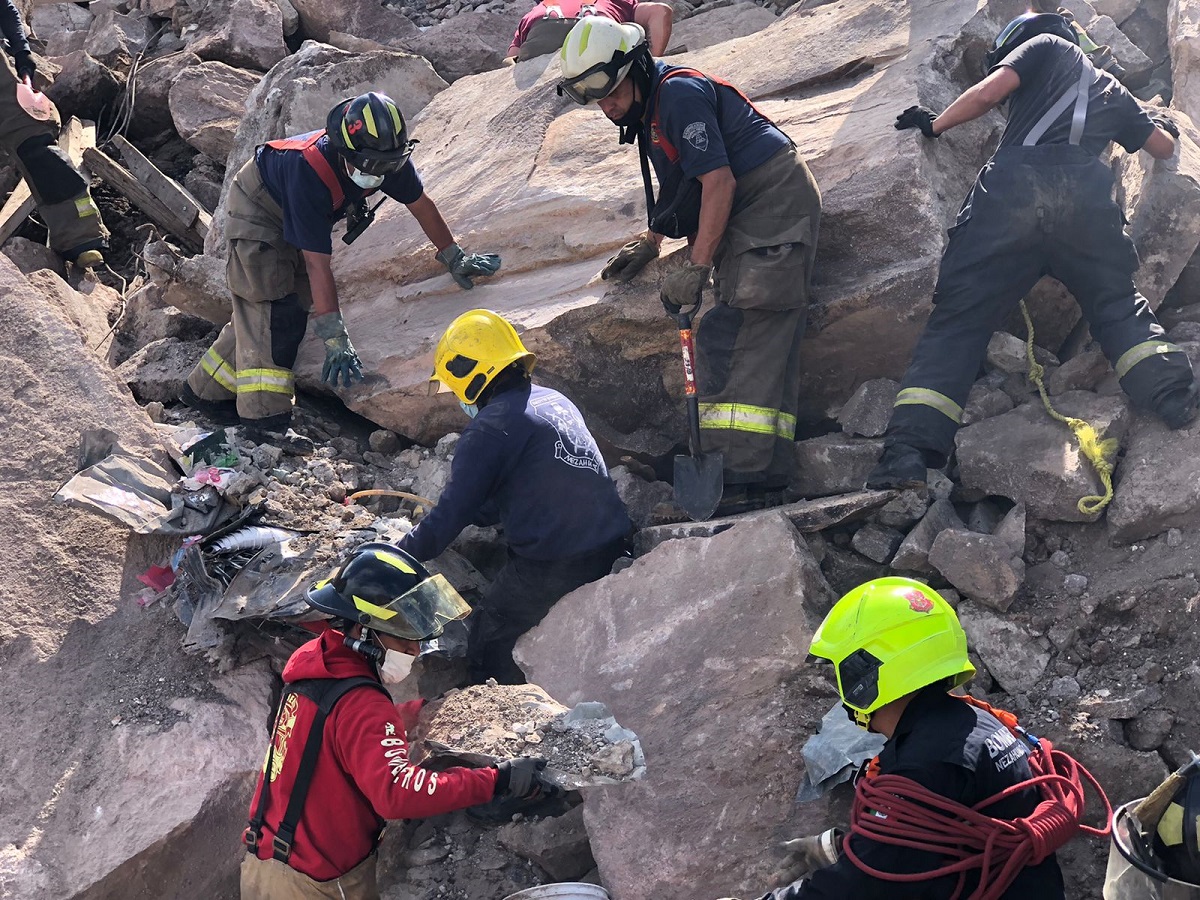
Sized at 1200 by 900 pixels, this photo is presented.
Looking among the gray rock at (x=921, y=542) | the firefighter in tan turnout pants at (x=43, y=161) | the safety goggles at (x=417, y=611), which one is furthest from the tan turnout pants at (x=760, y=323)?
the firefighter in tan turnout pants at (x=43, y=161)

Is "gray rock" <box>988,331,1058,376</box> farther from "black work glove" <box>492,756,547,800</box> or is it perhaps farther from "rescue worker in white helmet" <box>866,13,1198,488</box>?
"black work glove" <box>492,756,547,800</box>

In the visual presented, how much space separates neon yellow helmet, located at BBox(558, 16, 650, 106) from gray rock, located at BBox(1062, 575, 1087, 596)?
7.79ft

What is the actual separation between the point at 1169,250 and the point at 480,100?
3920mm

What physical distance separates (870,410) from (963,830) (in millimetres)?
2147

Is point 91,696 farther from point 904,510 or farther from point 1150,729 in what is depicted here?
point 1150,729

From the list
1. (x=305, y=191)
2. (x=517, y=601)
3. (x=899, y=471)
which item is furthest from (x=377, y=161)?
(x=899, y=471)

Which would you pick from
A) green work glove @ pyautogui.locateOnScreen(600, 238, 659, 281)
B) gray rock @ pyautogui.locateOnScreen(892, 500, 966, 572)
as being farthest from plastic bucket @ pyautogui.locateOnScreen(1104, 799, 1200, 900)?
green work glove @ pyautogui.locateOnScreen(600, 238, 659, 281)

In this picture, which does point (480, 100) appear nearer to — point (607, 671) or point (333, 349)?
point (333, 349)

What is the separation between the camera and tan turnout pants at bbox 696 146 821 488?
406 centimetres

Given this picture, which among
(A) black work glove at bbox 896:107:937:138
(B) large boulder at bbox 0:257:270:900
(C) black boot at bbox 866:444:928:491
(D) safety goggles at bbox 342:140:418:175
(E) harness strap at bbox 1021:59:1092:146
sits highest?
(E) harness strap at bbox 1021:59:1092:146

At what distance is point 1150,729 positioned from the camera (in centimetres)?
293

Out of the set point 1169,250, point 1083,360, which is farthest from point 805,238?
point 1169,250

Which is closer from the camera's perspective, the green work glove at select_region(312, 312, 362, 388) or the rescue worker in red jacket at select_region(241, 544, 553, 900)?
the rescue worker in red jacket at select_region(241, 544, 553, 900)

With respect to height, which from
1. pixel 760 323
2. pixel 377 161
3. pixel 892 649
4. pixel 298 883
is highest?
pixel 377 161
